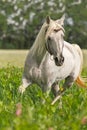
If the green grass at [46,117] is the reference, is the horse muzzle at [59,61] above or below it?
below

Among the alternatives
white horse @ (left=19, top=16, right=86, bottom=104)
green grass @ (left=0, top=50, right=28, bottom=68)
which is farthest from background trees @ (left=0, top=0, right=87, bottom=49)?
white horse @ (left=19, top=16, right=86, bottom=104)

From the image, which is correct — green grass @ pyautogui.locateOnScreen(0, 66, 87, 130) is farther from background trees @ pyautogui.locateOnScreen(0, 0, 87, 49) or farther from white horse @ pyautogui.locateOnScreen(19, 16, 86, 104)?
background trees @ pyautogui.locateOnScreen(0, 0, 87, 49)

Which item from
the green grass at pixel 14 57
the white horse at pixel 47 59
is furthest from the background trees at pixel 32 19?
the white horse at pixel 47 59

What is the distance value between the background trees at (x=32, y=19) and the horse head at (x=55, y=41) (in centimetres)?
3755

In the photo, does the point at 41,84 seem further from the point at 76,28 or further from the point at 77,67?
the point at 76,28

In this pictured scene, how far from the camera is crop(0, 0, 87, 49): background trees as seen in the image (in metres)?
46.0

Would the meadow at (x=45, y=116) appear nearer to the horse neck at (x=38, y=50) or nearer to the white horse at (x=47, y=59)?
the white horse at (x=47, y=59)

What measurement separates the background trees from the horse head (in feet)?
123

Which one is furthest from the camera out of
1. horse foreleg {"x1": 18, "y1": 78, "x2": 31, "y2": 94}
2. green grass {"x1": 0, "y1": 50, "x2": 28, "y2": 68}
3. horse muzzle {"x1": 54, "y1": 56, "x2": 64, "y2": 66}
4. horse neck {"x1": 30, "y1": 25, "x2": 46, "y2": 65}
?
green grass {"x1": 0, "y1": 50, "x2": 28, "y2": 68}

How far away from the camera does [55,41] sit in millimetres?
7430

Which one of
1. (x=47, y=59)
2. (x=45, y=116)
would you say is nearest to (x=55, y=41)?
(x=47, y=59)

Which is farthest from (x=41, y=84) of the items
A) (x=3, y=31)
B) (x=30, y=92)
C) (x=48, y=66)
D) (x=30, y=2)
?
(x=30, y=2)

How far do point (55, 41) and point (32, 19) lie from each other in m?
40.3

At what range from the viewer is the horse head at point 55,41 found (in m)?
7.39
